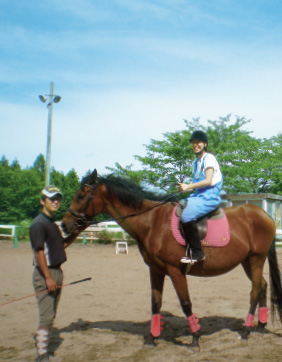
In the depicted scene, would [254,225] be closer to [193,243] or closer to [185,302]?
[193,243]

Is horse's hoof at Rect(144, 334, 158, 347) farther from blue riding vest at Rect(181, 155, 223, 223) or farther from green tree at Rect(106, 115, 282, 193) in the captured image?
green tree at Rect(106, 115, 282, 193)

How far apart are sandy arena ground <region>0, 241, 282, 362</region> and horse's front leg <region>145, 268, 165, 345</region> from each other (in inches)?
5.1

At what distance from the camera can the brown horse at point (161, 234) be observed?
5312mm

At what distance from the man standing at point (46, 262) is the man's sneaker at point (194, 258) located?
156 cm

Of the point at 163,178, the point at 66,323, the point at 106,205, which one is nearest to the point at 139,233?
the point at 106,205

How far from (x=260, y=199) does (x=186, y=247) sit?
2301cm

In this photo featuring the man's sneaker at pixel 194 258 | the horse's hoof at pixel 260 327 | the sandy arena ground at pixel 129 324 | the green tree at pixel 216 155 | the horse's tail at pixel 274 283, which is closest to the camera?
the sandy arena ground at pixel 129 324

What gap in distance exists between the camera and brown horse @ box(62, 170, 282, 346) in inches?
209

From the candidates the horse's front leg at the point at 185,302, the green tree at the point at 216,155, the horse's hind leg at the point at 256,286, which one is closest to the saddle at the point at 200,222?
the horse's front leg at the point at 185,302

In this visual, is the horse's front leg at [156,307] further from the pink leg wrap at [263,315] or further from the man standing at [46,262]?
the pink leg wrap at [263,315]

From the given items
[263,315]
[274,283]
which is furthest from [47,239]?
[274,283]

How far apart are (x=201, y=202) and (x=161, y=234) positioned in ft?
2.29

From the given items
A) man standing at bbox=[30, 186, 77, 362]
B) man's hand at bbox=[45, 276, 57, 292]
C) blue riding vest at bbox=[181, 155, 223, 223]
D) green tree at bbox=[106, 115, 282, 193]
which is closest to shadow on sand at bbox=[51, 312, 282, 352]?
man standing at bbox=[30, 186, 77, 362]

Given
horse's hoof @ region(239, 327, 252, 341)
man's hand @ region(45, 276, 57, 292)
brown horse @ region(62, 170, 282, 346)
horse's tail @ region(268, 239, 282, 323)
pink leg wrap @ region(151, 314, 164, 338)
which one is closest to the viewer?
man's hand @ region(45, 276, 57, 292)
